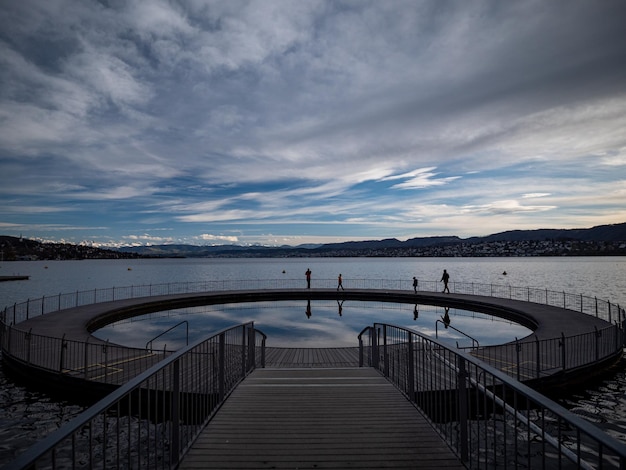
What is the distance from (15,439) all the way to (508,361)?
1446 cm

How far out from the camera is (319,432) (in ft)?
18.1

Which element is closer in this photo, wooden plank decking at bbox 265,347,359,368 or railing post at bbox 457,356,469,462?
railing post at bbox 457,356,469,462

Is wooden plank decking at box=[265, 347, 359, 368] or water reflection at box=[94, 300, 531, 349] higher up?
wooden plank decking at box=[265, 347, 359, 368]

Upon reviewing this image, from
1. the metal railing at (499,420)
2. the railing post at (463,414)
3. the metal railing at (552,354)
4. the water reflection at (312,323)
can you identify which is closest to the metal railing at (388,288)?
the metal railing at (552,354)

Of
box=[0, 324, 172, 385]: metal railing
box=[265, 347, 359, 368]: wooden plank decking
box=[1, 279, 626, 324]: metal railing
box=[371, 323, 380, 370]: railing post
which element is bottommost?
box=[1, 279, 626, 324]: metal railing

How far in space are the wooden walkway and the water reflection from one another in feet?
49.9

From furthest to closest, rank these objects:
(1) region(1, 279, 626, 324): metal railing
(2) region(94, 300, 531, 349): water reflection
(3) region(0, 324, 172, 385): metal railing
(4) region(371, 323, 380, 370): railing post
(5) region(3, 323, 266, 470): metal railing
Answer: (1) region(1, 279, 626, 324): metal railing → (2) region(94, 300, 531, 349): water reflection → (3) region(0, 324, 172, 385): metal railing → (4) region(371, 323, 380, 370): railing post → (5) region(3, 323, 266, 470): metal railing

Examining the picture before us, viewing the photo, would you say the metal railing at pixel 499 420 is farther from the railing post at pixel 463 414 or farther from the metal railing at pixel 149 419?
the metal railing at pixel 149 419

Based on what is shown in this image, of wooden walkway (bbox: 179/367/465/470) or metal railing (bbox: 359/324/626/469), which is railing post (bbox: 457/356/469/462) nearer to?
metal railing (bbox: 359/324/626/469)

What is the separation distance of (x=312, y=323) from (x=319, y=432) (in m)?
23.8

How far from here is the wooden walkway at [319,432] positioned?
475 cm

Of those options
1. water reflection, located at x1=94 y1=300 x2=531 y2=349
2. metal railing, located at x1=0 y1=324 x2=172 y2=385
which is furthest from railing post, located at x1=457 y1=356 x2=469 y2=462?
water reflection, located at x1=94 y1=300 x2=531 y2=349

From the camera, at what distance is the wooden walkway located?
4754 millimetres

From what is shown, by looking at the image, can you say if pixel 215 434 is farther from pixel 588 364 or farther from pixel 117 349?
pixel 588 364
